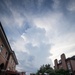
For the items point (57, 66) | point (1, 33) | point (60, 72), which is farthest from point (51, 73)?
point (1, 33)

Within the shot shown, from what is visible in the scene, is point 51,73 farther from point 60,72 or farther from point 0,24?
point 0,24

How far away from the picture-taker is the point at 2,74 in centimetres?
1661

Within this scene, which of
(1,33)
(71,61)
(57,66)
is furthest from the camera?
(57,66)

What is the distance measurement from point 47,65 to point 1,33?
101 ft

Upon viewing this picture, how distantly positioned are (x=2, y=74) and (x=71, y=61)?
24191 mm

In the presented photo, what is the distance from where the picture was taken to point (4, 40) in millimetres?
16547

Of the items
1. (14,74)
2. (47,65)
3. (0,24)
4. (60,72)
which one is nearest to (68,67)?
(60,72)

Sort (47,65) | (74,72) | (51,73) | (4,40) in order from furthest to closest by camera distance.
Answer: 1. (47,65)
2. (74,72)
3. (51,73)
4. (4,40)

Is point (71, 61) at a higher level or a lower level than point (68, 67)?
higher

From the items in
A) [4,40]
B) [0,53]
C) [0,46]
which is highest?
[4,40]

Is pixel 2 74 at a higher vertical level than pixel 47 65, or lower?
lower

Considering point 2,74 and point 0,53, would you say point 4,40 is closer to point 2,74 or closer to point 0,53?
point 0,53

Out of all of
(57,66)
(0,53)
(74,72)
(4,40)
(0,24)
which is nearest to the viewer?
(0,24)

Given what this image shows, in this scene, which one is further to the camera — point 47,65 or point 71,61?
point 47,65
